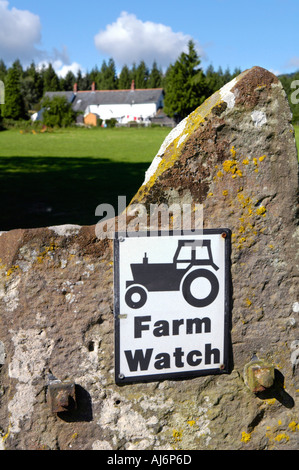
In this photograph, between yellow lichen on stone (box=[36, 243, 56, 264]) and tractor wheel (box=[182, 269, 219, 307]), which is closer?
yellow lichen on stone (box=[36, 243, 56, 264])

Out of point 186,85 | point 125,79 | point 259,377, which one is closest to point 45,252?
point 259,377

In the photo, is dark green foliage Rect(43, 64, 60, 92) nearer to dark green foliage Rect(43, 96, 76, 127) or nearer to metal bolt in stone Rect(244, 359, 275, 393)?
dark green foliage Rect(43, 96, 76, 127)

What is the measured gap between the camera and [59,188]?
477 inches

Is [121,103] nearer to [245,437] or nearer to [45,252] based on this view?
[45,252]

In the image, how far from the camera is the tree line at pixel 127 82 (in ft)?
169

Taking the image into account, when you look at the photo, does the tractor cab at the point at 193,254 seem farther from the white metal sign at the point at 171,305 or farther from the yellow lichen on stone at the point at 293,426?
the yellow lichen on stone at the point at 293,426

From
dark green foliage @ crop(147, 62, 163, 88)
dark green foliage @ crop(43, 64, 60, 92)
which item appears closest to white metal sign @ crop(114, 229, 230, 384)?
dark green foliage @ crop(147, 62, 163, 88)

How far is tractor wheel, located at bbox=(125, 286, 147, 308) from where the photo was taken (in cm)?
250

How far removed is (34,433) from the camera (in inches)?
95.2

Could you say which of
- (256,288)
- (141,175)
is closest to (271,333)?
(256,288)

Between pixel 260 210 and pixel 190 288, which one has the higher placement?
pixel 260 210

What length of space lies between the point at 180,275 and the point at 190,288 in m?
0.10
